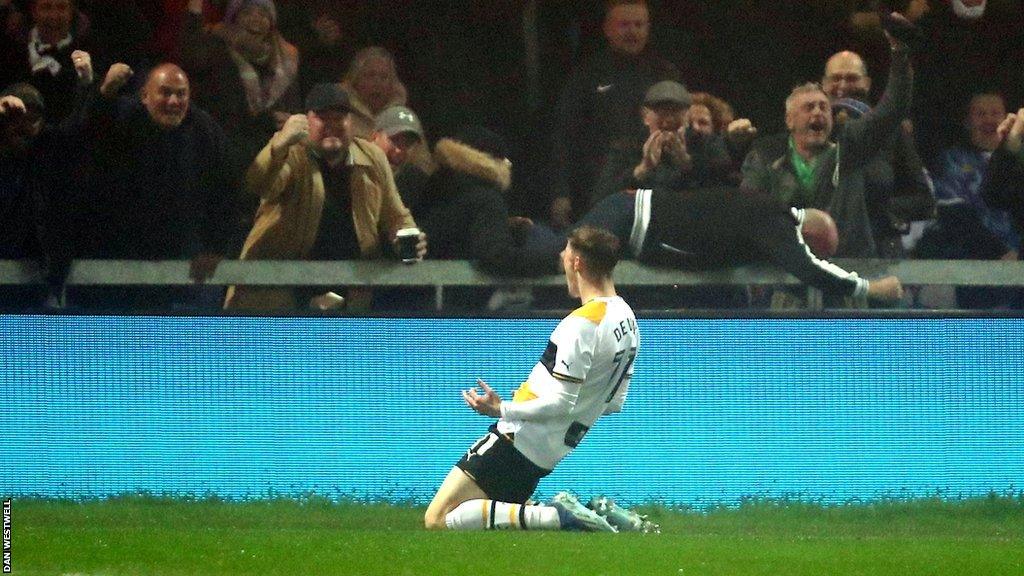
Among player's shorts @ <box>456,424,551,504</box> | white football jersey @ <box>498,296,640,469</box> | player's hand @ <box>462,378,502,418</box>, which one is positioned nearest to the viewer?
player's hand @ <box>462,378,502,418</box>

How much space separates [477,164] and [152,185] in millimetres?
1966

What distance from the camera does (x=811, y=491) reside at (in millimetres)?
8930

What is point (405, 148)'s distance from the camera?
9.10 metres

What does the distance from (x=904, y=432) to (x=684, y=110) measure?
2278 millimetres

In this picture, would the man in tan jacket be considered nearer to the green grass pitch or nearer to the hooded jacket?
the green grass pitch

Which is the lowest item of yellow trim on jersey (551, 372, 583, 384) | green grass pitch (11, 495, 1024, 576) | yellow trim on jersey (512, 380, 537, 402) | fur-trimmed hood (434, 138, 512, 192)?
green grass pitch (11, 495, 1024, 576)

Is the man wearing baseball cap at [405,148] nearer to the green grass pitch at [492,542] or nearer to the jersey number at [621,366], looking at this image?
the green grass pitch at [492,542]

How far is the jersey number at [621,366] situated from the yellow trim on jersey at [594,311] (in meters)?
0.20

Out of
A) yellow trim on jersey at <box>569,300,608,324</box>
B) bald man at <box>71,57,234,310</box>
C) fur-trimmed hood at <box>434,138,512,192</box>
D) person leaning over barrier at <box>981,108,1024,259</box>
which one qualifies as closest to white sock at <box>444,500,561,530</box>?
yellow trim on jersey at <box>569,300,608,324</box>

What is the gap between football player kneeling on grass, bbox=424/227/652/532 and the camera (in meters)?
7.04

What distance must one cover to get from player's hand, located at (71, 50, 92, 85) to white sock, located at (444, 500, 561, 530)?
A: 369 centimetres

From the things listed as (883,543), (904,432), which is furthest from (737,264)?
(883,543)

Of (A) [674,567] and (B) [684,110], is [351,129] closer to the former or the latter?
(B) [684,110]

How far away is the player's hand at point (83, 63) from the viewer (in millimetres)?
9078
